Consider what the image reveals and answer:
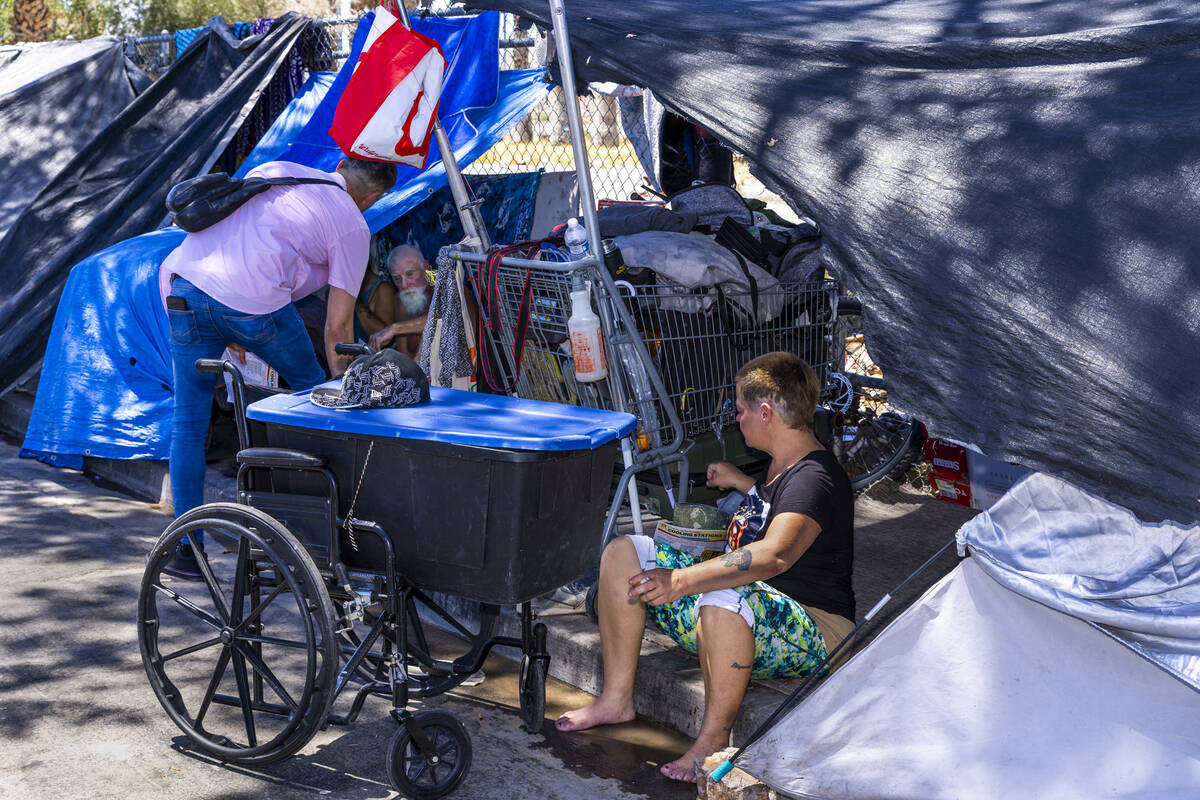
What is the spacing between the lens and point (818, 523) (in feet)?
11.6

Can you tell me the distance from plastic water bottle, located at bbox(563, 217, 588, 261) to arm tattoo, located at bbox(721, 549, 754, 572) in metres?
1.39

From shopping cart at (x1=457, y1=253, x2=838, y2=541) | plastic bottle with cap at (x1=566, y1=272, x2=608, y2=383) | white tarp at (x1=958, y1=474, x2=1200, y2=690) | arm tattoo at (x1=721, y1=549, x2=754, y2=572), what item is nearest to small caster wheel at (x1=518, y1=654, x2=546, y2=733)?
shopping cart at (x1=457, y1=253, x2=838, y2=541)

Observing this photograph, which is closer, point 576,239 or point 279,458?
point 279,458


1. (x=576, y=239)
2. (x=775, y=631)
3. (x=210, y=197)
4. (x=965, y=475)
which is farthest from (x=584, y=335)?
(x=965, y=475)

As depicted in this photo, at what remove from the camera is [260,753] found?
3412 millimetres

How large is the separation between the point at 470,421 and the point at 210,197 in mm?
1951

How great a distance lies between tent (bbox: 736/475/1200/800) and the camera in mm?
2914

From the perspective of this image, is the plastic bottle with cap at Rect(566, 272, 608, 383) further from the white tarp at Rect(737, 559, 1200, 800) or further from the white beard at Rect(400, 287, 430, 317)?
the white beard at Rect(400, 287, 430, 317)

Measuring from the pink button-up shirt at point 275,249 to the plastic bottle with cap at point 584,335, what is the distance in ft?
3.06

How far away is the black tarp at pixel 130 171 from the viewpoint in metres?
7.80

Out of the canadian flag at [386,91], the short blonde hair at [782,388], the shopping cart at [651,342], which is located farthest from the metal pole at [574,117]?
the short blonde hair at [782,388]

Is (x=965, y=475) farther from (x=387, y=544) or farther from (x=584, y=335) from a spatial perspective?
(x=387, y=544)

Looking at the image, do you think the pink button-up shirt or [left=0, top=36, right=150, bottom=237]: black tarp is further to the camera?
[left=0, top=36, right=150, bottom=237]: black tarp

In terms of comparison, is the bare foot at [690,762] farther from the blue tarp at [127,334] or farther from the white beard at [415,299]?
the blue tarp at [127,334]
